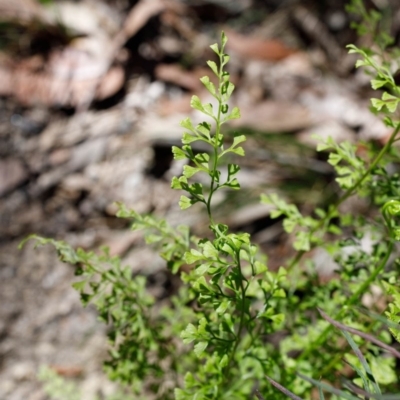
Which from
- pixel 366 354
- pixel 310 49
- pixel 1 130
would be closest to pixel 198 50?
pixel 310 49

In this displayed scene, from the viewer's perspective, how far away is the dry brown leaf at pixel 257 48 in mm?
3561

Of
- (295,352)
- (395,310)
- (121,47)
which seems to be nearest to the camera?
(395,310)

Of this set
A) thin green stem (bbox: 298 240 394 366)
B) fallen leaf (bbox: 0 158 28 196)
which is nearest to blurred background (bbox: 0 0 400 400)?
fallen leaf (bbox: 0 158 28 196)

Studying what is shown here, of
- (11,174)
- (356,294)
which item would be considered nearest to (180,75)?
(11,174)

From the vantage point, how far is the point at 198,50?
140 inches

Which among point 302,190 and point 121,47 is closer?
point 302,190

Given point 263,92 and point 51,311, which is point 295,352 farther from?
point 263,92

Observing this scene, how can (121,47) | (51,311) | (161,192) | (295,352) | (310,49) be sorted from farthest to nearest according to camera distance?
(310,49)
(121,47)
(161,192)
(51,311)
(295,352)

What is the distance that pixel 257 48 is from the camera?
3607 mm

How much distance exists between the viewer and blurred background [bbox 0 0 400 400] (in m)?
2.62

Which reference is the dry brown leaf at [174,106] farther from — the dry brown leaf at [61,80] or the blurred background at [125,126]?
the dry brown leaf at [61,80]

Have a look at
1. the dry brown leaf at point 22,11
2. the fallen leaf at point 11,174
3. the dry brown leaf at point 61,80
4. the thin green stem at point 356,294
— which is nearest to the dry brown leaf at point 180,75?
the dry brown leaf at point 61,80

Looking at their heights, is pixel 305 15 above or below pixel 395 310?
below

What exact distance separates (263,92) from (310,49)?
60cm
